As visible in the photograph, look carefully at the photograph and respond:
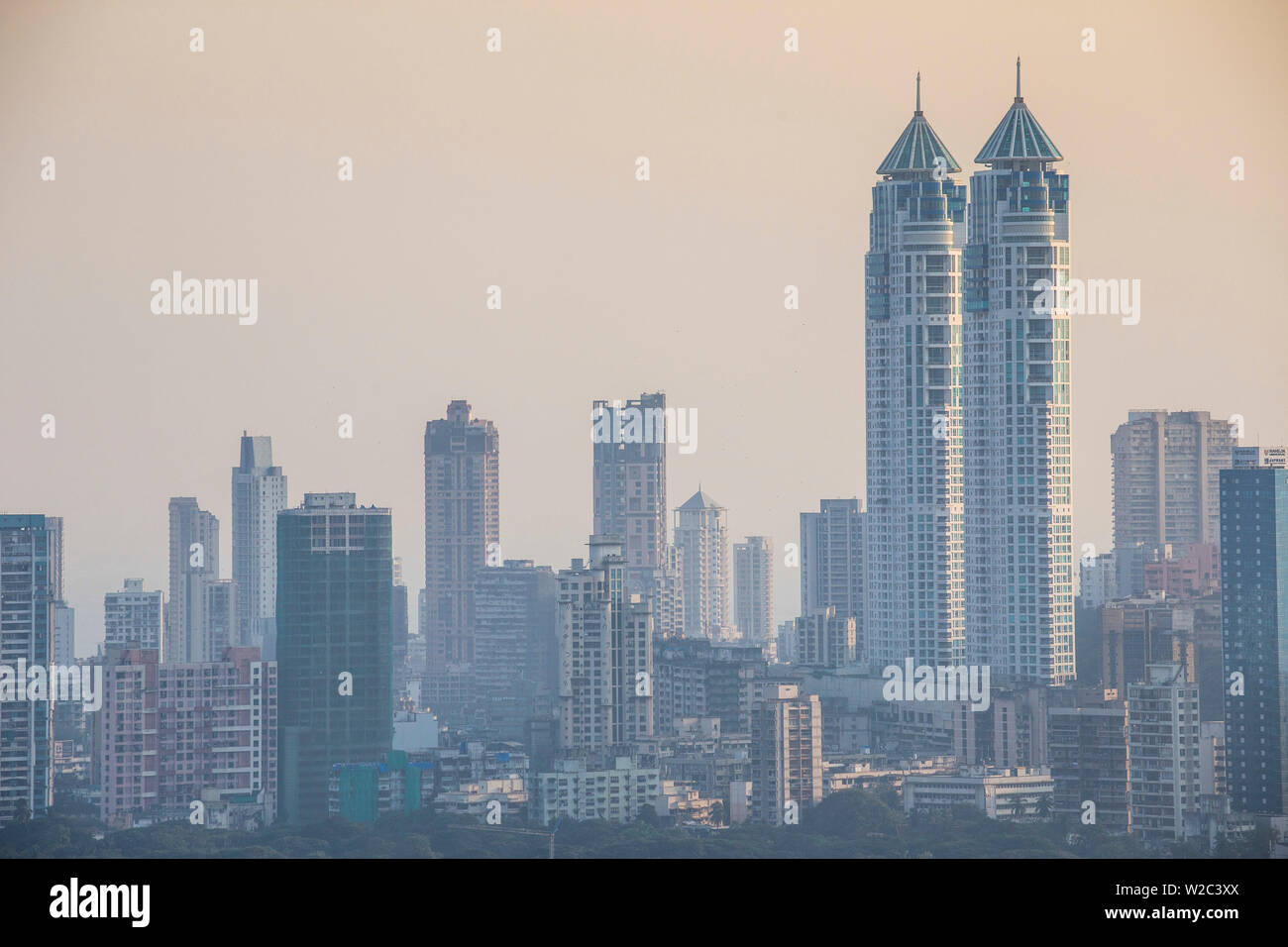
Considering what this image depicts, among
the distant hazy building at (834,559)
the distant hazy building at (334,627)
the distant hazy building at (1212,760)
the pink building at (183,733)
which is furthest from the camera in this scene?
the distant hazy building at (834,559)

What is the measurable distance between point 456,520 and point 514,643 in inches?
161

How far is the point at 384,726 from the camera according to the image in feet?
140

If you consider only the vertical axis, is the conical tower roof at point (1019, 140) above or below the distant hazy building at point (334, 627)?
above

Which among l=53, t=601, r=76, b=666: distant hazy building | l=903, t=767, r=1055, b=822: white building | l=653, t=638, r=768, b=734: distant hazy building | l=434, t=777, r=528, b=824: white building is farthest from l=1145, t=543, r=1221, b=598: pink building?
l=53, t=601, r=76, b=666: distant hazy building

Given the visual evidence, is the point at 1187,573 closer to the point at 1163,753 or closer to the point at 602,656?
the point at 1163,753

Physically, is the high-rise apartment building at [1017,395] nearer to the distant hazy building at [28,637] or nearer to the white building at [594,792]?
the white building at [594,792]

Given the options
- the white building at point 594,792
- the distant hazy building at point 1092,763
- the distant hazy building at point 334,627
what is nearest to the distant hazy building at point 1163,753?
the distant hazy building at point 1092,763

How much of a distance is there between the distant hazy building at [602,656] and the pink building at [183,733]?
6.25m

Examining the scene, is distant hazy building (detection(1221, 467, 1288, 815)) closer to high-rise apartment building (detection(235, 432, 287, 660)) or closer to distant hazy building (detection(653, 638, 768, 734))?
distant hazy building (detection(653, 638, 768, 734))

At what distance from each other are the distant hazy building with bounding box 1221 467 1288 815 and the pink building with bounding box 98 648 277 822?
18.2m

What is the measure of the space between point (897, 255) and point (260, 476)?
17.4m

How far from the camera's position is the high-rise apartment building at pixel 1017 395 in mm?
50000
